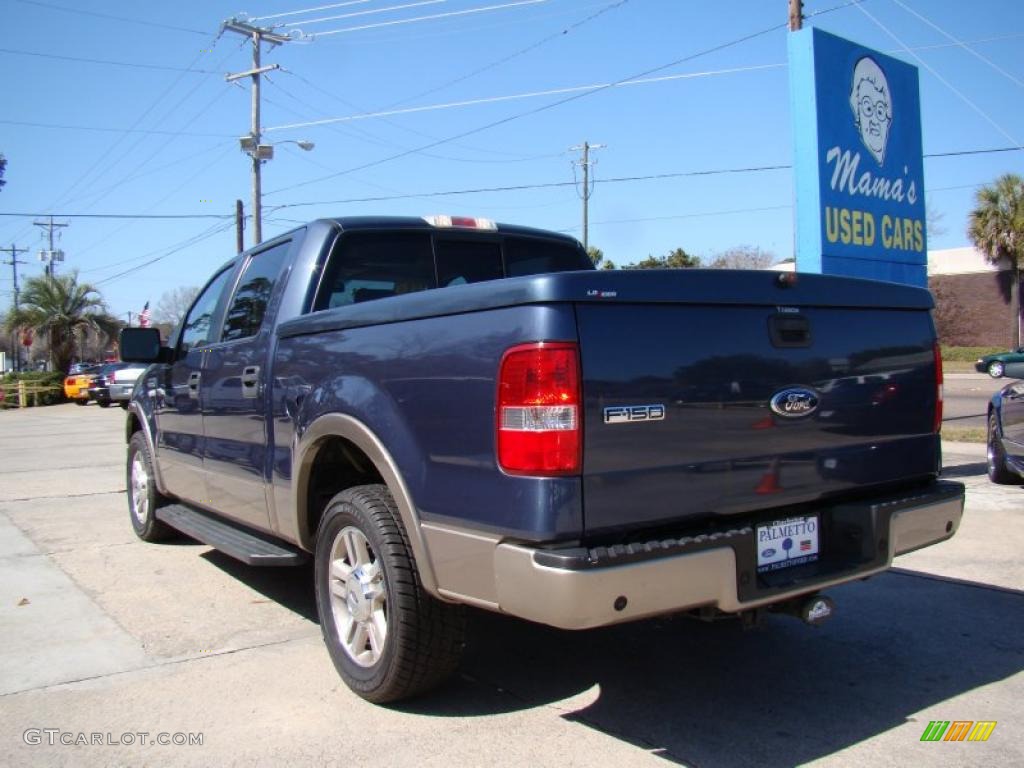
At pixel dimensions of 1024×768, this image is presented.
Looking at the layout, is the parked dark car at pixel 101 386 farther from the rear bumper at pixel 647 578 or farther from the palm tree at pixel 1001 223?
the palm tree at pixel 1001 223

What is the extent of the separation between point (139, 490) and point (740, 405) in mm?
5282

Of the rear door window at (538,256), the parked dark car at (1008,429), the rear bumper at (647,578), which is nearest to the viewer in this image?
the rear bumper at (647,578)

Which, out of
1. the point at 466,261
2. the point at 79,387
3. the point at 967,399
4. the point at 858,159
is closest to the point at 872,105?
the point at 858,159

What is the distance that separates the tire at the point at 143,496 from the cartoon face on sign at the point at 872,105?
828 centimetres

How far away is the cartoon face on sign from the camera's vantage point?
994cm

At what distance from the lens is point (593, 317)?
276cm

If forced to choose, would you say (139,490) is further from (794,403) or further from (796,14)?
(796,14)

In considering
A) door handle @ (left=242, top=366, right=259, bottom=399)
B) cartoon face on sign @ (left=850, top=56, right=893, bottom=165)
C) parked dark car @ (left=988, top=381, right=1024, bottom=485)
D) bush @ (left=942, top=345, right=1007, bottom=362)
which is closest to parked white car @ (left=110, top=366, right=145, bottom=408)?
cartoon face on sign @ (left=850, top=56, right=893, bottom=165)

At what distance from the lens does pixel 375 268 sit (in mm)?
4422

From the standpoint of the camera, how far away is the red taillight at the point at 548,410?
267 cm

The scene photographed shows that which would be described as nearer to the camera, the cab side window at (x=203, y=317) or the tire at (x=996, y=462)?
the cab side window at (x=203, y=317)

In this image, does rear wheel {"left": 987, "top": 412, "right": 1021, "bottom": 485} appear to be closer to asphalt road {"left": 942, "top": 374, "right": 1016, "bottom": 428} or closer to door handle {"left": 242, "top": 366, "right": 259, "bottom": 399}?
asphalt road {"left": 942, "top": 374, "right": 1016, "bottom": 428}

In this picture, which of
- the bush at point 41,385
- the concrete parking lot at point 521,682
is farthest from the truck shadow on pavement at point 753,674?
the bush at point 41,385

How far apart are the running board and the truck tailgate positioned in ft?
6.82
